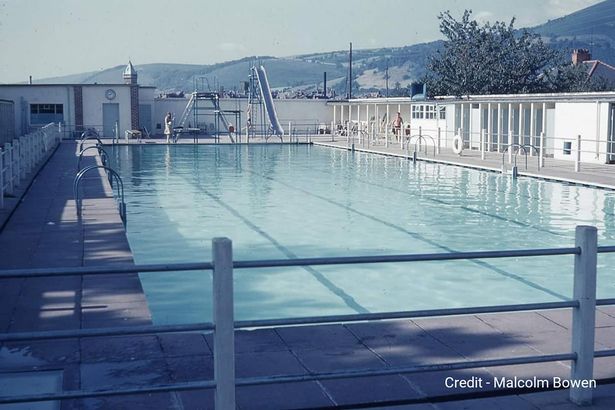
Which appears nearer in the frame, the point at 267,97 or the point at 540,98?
the point at 540,98

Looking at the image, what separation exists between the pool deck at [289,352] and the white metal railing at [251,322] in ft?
1.26

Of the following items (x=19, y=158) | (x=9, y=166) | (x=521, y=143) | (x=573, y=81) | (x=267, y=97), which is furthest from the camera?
(x=573, y=81)

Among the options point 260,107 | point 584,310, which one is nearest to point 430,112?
point 260,107

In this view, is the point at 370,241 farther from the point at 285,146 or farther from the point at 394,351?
the point at 285,146

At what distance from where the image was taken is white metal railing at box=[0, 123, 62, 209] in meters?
16.9

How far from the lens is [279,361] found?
5766 mm

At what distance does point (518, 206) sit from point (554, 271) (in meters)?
6.10

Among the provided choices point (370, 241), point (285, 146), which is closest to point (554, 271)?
point (370, 241)

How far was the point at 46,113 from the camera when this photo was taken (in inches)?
1818

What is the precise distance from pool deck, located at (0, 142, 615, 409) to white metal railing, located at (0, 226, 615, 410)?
39 centimetres

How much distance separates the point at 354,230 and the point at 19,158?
323 inches

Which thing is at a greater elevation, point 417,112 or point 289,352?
point 417,112

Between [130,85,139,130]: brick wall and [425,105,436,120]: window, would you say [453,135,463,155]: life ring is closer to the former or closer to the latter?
[425,105,436,120]: window

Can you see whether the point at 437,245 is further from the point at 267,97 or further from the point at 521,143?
the point at 267,97
